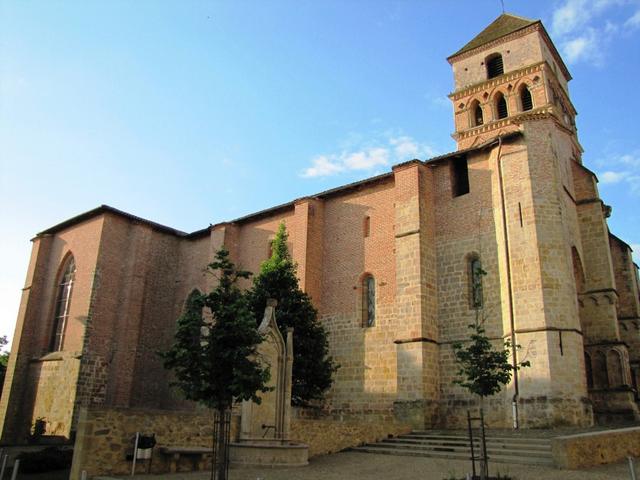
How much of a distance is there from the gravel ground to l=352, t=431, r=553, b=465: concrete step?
2.02ft

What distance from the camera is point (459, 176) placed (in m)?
21.3

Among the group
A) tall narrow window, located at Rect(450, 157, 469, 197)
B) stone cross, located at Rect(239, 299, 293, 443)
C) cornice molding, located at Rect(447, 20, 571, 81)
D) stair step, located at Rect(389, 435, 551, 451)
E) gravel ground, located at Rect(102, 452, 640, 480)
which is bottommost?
gravel ground, located at Rect(102, 452, 640, 480)

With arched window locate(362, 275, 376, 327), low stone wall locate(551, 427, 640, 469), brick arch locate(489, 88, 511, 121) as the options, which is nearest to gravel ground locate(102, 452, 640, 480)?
low stone wall locate(551, 427, 640, 469)

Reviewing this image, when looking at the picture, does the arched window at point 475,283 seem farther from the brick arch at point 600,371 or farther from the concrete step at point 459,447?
the brick arch at point 600,371

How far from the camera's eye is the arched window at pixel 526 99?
95.6 feet

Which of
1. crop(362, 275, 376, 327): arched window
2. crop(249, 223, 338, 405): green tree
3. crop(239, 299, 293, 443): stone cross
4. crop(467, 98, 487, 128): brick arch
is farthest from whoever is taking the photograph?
crop(467, 98, 487, 128): brick arch

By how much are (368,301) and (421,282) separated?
328 cm

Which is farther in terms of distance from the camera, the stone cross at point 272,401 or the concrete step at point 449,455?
the stone cross at point 272,401

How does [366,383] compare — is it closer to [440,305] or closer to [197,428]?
[440,305]

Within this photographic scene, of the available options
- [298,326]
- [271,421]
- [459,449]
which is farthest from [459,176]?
[271,421]

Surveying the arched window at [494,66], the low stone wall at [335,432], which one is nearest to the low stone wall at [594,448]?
the low stone wall at [335,432]

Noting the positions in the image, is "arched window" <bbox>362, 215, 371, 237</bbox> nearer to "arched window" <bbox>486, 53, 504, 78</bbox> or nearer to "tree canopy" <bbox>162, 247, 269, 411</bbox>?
"tree canopy" <bbox>162, 247, 269, 411</bbox>

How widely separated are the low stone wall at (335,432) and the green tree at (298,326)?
3490mm

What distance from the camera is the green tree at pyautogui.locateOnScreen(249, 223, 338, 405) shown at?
18906 millimetres
